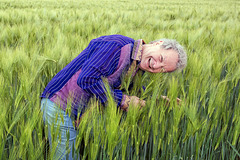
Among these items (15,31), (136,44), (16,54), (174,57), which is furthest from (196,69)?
(15,31)

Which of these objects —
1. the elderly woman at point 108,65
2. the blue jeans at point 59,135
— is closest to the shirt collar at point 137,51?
the elderly woman at point 108,65

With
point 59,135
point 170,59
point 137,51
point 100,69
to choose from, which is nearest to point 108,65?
point 100,69

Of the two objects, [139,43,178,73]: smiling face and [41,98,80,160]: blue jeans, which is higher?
[139,43,178,73]: smiling face

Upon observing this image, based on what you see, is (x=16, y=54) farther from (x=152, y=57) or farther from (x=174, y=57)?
(x=174, y=57)

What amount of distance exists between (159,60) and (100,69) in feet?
0.97

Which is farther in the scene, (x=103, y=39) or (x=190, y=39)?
(x=190, y=39)

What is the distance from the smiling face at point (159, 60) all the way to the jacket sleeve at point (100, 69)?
15cm

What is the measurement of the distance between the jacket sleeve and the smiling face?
15 centimetres

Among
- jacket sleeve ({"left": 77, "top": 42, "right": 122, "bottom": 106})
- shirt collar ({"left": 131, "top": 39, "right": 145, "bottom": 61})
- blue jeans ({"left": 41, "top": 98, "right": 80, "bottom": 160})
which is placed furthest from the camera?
shirt collar ({"left": 131, "top": 39, "right": 145, "bottom": 61})

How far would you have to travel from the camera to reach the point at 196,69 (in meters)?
1.19

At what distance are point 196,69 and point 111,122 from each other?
74 centimetres

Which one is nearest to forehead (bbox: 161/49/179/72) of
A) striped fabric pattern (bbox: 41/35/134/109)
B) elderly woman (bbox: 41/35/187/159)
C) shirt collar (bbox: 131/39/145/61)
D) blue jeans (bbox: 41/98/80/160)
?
elderly woman (bbox: 41/35/187/159)

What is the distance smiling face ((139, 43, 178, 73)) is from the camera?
42.2 inches

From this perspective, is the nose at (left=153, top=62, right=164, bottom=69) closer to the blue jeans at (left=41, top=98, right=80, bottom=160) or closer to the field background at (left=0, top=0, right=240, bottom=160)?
the field background at (left=0, top=0, right=240, bottom=160)
